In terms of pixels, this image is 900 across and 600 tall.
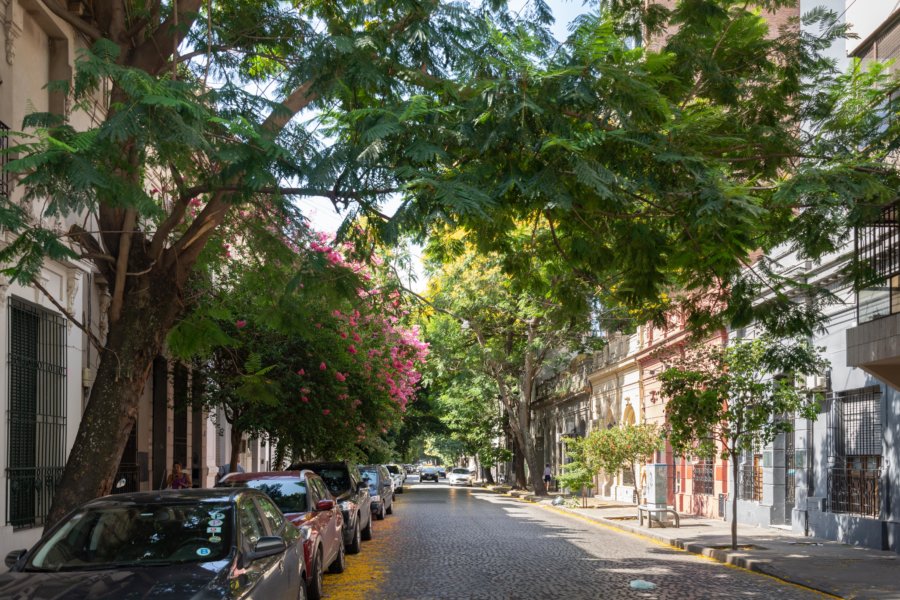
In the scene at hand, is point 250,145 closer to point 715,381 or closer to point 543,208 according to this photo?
point 543,208

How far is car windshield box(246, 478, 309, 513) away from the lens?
12.8 meters

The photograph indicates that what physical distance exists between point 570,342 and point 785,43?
28.2 m

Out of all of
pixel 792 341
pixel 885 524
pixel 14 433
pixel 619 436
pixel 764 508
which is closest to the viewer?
pixel 14 433

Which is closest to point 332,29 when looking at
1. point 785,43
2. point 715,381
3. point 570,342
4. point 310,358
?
point 785,43

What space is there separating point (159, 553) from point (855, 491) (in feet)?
52.2

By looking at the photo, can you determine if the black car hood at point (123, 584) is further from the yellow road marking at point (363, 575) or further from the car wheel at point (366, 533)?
the car wheel at point (366, 533)

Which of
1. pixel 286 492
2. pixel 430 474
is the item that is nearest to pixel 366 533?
pixel 286 492

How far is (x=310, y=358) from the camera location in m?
21.9

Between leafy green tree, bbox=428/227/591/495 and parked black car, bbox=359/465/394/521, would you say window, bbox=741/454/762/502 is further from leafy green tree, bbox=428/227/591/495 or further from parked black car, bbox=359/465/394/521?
parked black car, bbox=359/465/394/521

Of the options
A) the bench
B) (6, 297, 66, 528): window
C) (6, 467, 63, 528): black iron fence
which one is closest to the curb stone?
the bench

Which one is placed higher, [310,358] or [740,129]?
[740,129]

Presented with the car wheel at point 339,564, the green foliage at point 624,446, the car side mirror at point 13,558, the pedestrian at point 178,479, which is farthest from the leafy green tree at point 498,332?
the car side mirror at point 13,558

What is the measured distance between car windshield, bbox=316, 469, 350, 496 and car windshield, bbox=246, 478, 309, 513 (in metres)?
5.12

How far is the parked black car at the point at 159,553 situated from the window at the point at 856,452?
45.4 feet
